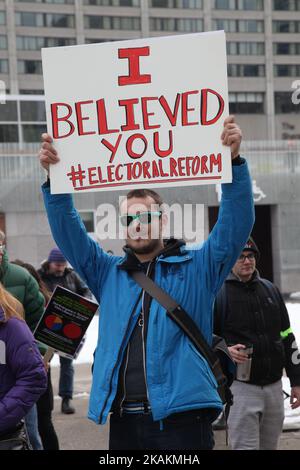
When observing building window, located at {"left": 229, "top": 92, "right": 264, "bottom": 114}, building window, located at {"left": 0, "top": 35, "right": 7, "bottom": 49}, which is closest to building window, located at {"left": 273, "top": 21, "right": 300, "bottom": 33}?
building window, located at {"left": 0, "top": 35, "right": 7, "bottom": 49}

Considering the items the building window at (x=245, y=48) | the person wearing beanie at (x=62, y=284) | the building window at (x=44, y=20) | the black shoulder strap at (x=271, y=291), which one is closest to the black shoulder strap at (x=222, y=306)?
the black shoulder strap at (x=271, y=291)

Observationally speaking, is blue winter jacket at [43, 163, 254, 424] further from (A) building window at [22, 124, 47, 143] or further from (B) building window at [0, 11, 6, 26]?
(B) building window at [0, 11, 6, 26]

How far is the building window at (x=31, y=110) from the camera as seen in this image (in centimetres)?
2172

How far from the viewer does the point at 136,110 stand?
2939 millimetres

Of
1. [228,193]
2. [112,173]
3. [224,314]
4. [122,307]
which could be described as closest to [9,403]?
[122,307]

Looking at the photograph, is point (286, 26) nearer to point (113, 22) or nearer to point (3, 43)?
point (113, 22)

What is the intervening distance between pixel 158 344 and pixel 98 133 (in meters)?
0.92

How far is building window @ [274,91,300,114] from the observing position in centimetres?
3572

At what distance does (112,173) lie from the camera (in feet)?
9.71

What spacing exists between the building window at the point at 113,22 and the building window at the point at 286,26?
4251mm

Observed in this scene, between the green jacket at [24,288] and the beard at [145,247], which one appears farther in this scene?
the green jacket at [24,288]

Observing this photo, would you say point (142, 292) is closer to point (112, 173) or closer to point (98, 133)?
point (112, 173)

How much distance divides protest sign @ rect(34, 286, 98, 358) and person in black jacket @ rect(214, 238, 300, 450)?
0.80 meters

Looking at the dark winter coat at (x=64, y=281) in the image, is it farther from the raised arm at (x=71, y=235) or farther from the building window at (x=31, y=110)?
the building window at (x=31, y=110)
